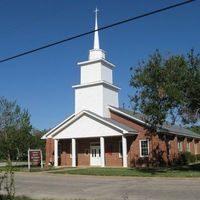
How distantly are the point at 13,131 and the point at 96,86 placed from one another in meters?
12.6

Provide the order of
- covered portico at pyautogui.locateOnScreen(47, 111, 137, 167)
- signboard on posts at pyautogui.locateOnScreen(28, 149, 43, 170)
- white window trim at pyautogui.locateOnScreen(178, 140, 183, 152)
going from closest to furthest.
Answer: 1. covered portico at pyautogui.locateOnScreen(47, 111, 137, 167)
2. signboard on posts at pyautogui.locateOnScreen(28, 149, 43, 170)
3. white window trim at pyautogui.locateOnScreen(178, 140, 183, 152)

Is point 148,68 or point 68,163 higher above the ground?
point 148,68

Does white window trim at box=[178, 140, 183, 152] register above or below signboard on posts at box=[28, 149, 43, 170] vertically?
above

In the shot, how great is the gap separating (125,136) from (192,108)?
1042 centimetres

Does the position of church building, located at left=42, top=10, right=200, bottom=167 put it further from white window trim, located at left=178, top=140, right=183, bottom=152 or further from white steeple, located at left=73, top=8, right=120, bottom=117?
white window trim, located at left=178, top=140, right=183, bottom=152

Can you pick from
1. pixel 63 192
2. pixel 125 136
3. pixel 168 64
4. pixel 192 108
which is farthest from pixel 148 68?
pixel 63 192

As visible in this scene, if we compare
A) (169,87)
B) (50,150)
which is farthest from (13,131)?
(169,87)

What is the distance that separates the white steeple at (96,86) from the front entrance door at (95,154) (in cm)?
352

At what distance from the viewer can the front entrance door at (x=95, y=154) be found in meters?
41.3

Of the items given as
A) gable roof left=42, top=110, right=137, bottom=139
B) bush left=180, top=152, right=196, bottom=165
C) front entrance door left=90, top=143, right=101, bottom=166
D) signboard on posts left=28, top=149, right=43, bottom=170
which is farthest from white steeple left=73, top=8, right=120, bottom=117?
bush left=180, top=152, right=196, bottom=165

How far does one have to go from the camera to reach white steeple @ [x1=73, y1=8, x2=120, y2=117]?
4112cm

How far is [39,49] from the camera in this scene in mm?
14344

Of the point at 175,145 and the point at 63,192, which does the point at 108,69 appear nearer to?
the point at 175,145

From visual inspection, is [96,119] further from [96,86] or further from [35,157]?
[35,157]
